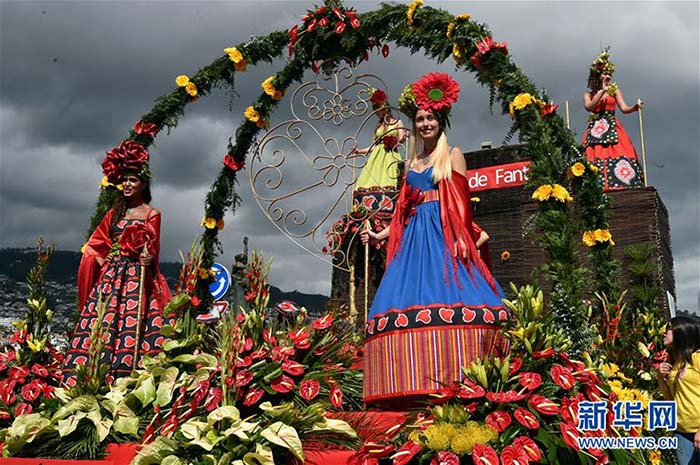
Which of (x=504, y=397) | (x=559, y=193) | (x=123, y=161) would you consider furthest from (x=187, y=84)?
(x=504, y=397)

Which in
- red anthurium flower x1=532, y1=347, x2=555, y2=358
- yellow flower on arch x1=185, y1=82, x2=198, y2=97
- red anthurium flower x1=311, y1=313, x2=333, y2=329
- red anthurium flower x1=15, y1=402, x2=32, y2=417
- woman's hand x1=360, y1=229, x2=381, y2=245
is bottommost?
red anthurium flower x1=15, y1=402, x2=32, y2=417

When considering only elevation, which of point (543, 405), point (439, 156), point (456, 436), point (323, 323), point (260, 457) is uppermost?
point (439, 156)

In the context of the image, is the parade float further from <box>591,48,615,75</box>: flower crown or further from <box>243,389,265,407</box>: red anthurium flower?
<box>591,48,615,75</box>: flower crown

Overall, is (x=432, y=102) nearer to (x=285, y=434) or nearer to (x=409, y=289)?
(x=409, y=289)

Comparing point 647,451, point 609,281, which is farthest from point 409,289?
point 609,281

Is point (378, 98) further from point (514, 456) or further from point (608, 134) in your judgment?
point (514, 456)

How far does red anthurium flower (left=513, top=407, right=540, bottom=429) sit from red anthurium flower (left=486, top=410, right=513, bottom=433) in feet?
0.14

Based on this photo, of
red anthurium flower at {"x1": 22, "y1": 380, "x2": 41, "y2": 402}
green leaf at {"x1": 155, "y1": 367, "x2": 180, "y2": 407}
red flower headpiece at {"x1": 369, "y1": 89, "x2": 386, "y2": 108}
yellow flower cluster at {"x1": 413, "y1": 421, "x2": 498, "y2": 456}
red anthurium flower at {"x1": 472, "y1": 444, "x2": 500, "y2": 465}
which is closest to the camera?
red anthurium flower at {"x1": 472, "y1": 444, "x2": 500, "y2": 465}

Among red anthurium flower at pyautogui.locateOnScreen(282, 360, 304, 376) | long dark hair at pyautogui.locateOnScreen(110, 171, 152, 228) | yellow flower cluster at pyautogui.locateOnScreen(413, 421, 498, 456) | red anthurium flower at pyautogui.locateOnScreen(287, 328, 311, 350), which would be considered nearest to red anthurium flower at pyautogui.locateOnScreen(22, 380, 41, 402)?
long dark hair at pyautogui.locateOnScreen(110, 171, 152, 228)

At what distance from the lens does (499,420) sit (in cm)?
332

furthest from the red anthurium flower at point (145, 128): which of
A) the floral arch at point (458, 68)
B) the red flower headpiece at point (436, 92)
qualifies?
the red flower headpiece at point (436, 92)

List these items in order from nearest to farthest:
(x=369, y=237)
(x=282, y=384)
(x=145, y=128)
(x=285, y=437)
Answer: (x=285, y=437) → (x=282, y=384) → (x=369, y=237) → (x=145, y=128)

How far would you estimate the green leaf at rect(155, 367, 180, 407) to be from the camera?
174 inches

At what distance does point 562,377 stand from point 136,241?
3.89m
